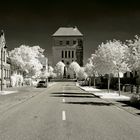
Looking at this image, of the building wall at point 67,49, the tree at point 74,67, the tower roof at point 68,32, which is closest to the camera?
the tree at point 74,67

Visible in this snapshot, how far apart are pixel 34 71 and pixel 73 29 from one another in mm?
91584

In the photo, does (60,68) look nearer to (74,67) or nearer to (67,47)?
(74,67)

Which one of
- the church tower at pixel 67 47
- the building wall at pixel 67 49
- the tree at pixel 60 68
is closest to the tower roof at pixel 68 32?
the church tower at pixel 67 47

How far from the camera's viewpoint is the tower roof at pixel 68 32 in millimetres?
166250

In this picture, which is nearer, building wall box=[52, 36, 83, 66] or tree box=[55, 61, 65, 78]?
tree box=[55, 61, 65, 78]

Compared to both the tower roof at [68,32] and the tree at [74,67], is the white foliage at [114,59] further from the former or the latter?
the tower roof at [68,32]

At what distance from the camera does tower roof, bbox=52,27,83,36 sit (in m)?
166

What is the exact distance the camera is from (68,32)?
168125mm

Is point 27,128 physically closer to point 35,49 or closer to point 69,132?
point 69,132

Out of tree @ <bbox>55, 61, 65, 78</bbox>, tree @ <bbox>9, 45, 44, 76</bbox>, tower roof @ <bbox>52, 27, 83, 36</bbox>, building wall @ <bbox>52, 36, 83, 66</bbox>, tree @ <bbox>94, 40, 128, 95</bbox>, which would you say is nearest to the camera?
tree @ <bbox>94, 40, 128, 95</bbox>

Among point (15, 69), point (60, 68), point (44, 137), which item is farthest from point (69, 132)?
point (60, 68)

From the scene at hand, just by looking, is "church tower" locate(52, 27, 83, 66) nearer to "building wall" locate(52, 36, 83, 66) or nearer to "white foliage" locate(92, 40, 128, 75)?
"building wall" locate(52, 36, 83, 66)

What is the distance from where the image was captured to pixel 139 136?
902 cm

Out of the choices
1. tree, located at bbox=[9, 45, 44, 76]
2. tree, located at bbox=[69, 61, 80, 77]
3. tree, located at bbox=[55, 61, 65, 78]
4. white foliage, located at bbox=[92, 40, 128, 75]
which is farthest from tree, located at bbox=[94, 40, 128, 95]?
tree, located at bbox=[55, 61, 65, 78]
